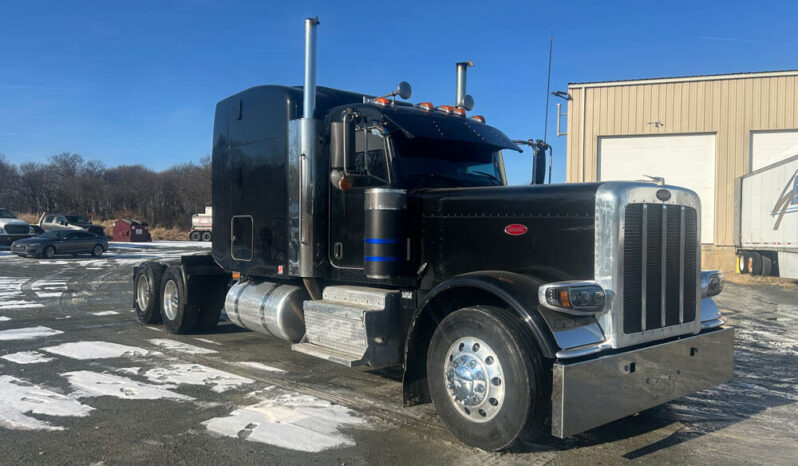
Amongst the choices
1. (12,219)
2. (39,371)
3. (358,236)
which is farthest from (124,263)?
(358,236)

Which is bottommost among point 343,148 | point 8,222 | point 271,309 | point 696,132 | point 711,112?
point 271,309

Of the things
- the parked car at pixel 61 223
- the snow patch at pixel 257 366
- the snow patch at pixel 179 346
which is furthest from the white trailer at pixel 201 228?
the snow patch at pixel 257 366

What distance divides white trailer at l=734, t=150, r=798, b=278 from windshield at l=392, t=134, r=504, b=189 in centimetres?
1466

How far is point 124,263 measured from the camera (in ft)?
81.7

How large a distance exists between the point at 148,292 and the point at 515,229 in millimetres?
6957

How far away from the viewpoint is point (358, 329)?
17.6 ft

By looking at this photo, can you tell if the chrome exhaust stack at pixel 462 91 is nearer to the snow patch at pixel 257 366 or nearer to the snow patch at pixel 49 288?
the snow patch at pixel 257 366

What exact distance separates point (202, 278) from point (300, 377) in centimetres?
307

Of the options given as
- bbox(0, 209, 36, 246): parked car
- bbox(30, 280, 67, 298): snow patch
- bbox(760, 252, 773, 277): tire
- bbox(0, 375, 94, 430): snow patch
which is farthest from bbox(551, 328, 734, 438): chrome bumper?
bbox(0, 209, 36, 246): parked car

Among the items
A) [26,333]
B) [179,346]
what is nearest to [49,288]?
[26,333]

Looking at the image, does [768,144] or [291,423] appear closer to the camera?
[291,423]

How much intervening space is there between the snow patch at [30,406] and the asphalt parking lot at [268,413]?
2 cm

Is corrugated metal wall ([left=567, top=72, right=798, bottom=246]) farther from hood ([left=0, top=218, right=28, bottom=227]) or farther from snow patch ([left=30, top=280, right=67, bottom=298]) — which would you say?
hood ([left=0, top=218, right=28, bottom=227])

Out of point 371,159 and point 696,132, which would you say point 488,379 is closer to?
point 371,159
